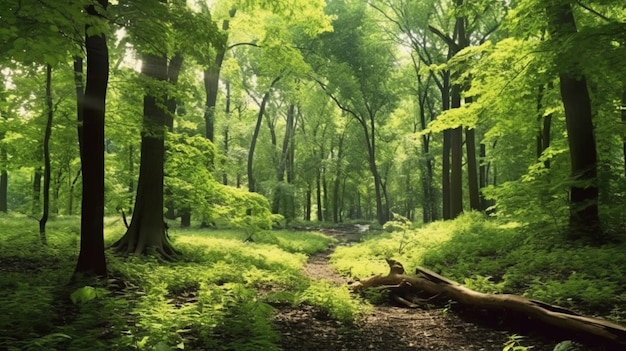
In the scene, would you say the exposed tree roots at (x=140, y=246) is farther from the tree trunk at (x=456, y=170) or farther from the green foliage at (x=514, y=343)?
the tree trunk at (x=456, y=170)

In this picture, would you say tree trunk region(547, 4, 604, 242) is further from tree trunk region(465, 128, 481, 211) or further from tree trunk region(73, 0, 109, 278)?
tree trunk region(465, 128, 481, 211)

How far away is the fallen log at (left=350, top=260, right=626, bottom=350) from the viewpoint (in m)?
4.32

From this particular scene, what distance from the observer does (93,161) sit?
6191 millimetres

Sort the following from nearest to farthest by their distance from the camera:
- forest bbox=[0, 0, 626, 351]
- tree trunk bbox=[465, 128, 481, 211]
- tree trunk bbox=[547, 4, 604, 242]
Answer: forest bbox=[0, 0, 626, 351] → tree trunk bbox=[547, 4, 604, 242] → tree trunk bbox=[465, 128, 481, 211]

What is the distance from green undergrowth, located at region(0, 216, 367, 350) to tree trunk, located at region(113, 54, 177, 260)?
27.2 inches

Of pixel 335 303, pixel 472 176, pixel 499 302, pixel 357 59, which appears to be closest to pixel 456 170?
pixel 472 176

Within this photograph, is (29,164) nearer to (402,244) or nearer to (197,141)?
(197,141)

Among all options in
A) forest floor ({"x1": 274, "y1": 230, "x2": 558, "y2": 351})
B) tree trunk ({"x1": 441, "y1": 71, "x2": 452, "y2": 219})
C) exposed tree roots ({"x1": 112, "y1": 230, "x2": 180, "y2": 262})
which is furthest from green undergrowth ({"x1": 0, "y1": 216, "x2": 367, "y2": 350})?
tree trunk ({"x1": 441, "y1": 71, "x2": 452, "y2": 219})

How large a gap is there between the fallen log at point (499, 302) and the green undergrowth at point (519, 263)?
645mm

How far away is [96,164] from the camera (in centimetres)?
622

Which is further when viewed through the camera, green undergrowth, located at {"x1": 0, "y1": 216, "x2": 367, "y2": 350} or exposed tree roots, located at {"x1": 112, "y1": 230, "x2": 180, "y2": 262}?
exposed tree roots, located at {"x1": 112, "y1": 230, "x2": 180, "y2": 262}

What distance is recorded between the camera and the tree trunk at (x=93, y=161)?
617cm

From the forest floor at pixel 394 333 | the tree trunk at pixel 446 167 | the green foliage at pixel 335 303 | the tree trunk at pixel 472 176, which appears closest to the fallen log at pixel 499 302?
the forest floor at pixel 394 333

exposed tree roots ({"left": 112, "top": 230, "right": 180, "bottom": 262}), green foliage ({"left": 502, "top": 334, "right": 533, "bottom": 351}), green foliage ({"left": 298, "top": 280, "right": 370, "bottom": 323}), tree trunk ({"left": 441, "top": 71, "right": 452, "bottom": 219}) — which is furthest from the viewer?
tree trunk ({"left": 441, "top": 71, "right": 452, "bottom": 219})
